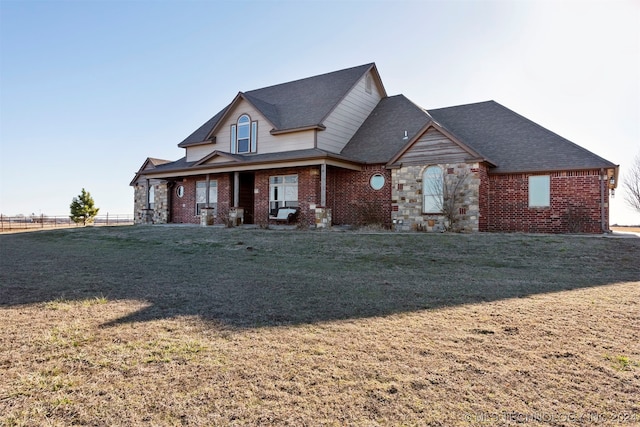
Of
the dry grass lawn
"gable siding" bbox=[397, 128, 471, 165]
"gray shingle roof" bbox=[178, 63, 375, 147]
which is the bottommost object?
the dry grass lawn

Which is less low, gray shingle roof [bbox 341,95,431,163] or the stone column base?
gray shingle roof [bbox 341,95,431,163]

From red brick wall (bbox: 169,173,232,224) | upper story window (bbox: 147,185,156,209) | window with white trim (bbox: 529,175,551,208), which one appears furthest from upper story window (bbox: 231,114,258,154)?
window with white trim (bbox: 529,175,551,208)

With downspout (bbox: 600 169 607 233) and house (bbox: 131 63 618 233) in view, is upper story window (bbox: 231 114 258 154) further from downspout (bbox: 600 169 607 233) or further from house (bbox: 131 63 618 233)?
downspout (bbox: 600 169 607 233)

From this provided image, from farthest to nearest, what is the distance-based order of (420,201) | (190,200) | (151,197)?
(151,197) < (190,200) < (420,201)

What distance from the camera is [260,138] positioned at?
816 inches

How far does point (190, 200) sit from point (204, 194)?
4.37ft

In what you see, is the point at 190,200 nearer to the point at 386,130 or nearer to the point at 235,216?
the point at 235,216

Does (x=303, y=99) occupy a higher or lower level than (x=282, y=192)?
higher

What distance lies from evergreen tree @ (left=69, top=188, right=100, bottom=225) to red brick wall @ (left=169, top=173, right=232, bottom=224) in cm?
1883

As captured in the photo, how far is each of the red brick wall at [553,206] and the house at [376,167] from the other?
0.04 metres

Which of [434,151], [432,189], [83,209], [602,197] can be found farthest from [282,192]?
[83,209]

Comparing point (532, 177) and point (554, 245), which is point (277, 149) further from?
point (554, 245)

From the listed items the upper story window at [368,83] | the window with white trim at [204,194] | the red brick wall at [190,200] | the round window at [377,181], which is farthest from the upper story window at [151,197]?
the round window at [377,181]

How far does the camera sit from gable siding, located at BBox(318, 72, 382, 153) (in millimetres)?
19328
